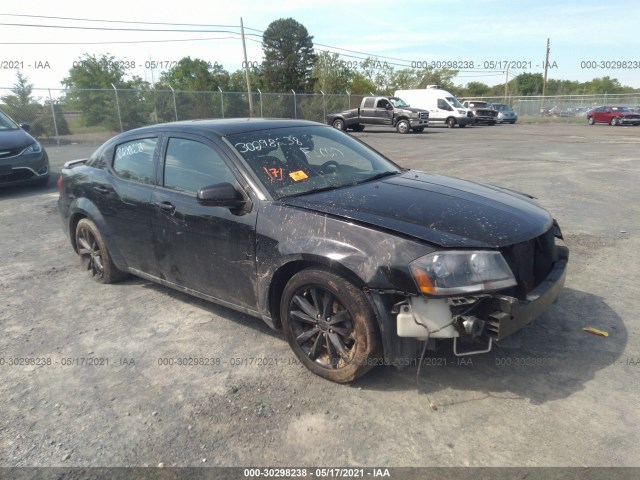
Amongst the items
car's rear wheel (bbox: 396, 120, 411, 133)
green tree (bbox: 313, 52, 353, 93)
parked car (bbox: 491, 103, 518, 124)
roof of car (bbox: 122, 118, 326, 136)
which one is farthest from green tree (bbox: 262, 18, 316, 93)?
roof of car (bbox: 122, 118, 326, 136)

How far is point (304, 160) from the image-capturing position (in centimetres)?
379

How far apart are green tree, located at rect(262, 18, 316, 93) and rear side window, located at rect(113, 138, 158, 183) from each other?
179 feet

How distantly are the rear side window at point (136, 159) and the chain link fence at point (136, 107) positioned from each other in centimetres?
1792

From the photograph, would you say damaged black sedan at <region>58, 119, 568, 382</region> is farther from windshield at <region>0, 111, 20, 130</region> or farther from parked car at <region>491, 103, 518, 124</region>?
parked car at <region>491, 103, 518, 124</region>

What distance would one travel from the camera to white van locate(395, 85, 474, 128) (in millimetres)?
32156

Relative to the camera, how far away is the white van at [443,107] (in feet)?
105

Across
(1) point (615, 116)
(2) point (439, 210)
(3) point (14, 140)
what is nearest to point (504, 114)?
(1) point (615, 116)

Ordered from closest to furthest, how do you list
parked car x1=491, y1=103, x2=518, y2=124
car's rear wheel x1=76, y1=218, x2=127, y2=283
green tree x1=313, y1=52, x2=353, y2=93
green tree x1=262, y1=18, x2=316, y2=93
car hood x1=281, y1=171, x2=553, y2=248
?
car hood x1=281, y1=171, x2=553, y2=248, car's rear wheel x1=76, y1=218, x2=127, y2=283, parked car x1=491, y1=103, x2=518, y2=124, green tree x1=313, y1=52, x2=353, y2=93, green tree x1=262, y1=18, x2=316, y2=93

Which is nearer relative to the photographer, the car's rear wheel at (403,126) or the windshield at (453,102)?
the car's rear wheel at (403,126)

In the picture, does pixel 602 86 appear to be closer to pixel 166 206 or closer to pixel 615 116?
pixel 615 116

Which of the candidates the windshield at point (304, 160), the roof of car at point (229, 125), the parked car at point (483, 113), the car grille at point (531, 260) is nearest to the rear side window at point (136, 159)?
the roof of car at point (229, 125)

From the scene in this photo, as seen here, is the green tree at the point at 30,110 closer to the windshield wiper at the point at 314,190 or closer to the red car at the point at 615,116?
the windshield wiper at the point at 314,190

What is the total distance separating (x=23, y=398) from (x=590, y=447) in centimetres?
332

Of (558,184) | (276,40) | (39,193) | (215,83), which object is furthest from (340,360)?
(276,40)
